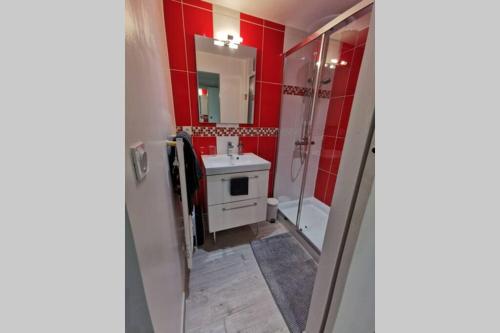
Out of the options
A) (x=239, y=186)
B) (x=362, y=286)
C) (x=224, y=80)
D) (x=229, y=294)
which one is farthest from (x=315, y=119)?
(x=229, y=294)

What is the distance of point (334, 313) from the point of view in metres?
0.69

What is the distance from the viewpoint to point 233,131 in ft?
6.16

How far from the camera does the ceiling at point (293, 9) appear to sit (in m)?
1.44

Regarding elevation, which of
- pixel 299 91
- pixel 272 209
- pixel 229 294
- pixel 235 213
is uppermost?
pixel 299 91

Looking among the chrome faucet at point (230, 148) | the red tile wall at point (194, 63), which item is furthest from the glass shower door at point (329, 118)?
the chrome faucet at point (230, 148)

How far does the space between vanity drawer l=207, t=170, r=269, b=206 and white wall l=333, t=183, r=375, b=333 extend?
1070 mm

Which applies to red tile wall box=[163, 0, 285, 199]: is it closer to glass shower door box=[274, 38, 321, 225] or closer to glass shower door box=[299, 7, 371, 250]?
glass shower door box=[274, 38, 321, 225]

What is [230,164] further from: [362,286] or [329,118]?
[329,118]

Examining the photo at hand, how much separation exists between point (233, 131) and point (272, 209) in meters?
1.07

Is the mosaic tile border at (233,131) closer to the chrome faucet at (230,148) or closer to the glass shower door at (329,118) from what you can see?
the chrome faucet at (230,148)

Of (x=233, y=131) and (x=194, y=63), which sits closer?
(x=194, y=63)
